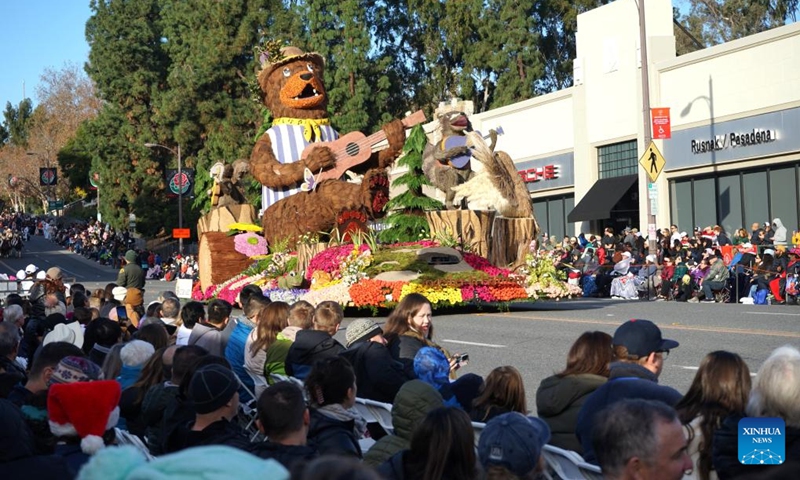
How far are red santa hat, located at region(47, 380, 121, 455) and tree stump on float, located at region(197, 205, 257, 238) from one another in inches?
1037

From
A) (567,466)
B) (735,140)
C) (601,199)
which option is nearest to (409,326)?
A: (567,466)

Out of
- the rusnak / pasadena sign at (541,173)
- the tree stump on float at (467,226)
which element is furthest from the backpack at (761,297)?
the rusnak / pasadena sign at (541,173)

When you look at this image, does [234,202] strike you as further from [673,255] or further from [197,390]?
[197,390]

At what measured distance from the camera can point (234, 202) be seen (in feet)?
108

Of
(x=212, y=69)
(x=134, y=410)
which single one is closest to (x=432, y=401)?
(x=134, y=410)

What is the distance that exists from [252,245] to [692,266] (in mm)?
11743

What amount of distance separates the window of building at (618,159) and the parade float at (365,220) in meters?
12.4

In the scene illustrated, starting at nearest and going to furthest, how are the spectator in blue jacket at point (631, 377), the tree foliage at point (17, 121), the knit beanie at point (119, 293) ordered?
the spectator in blue jacket at point (631, 377), the knit beanie at point (119, 293), the tree foliage at point (17, 121)

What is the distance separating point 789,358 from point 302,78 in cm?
2541

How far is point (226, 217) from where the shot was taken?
103 ft

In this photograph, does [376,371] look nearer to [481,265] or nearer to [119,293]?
[119,293]

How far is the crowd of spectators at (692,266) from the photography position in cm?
2561

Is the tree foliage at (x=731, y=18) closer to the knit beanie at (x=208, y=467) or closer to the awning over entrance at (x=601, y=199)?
the awning over entrance at (x=601, y=199)

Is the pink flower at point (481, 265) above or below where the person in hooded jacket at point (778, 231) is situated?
below
